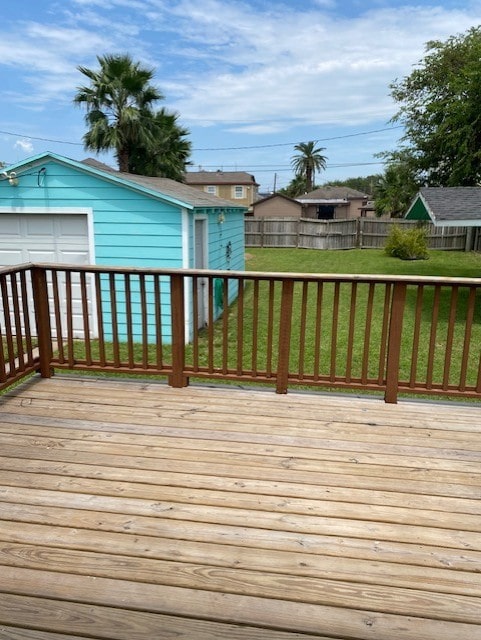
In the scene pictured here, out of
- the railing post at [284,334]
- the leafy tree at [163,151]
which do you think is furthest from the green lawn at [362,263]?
the railing post at [284,334]

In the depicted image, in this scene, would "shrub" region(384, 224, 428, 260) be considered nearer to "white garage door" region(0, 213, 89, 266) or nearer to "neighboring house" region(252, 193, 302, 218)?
"white garage door" region(0, 213, 89, 266)

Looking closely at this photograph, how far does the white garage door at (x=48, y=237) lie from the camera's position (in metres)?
6.64

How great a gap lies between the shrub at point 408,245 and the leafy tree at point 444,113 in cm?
195

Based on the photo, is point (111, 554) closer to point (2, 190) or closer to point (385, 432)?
point (385, 432)

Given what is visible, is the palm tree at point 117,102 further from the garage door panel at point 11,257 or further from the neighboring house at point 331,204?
the neighboring house at point 331,204

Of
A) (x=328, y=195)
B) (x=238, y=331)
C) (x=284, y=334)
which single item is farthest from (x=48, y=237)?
(x=328, y=195)

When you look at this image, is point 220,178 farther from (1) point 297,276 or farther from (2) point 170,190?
(1) point 297,276

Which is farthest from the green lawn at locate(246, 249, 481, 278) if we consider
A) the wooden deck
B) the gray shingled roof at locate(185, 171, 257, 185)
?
the gray shingled roof at locate(185, 171, 257, 185)

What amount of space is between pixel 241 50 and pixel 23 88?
Result: 864cm

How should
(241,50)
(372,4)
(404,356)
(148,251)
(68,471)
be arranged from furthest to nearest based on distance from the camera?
(241,50) < (372,4) < (148,251) < (404,356) < (68,471)

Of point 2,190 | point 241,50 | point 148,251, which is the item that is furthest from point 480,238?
point 2,190

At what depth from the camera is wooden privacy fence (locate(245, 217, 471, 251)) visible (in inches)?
752

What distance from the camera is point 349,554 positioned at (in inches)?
69.7

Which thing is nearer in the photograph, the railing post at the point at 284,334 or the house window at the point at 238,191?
the railing post at the point at 284,334
